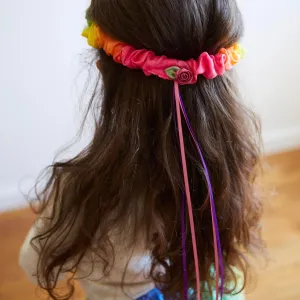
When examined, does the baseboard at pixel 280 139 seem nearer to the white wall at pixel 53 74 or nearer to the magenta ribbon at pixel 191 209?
the white wall at pixel 53 74

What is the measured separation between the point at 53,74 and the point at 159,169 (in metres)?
0.75

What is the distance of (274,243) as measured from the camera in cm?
142

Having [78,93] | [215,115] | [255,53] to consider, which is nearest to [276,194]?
[255,53]

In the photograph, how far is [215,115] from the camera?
66 cm

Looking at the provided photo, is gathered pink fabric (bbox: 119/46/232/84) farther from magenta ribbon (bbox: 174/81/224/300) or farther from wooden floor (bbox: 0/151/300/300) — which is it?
wooden floor (bbox: 0/151/300/300)

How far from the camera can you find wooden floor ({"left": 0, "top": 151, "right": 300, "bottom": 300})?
1279 mm

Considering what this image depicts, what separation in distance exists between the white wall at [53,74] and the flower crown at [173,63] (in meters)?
0.56

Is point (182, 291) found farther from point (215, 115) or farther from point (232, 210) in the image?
point (215, 115)

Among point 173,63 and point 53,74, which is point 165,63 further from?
point 53,74

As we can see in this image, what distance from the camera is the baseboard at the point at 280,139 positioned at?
5.82ft

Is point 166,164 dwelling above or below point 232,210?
above

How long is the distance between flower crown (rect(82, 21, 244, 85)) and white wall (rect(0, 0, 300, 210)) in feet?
1.84

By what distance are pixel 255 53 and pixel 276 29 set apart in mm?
105

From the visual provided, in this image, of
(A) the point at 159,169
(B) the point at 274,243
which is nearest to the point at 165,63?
(A) the point at 159,169
